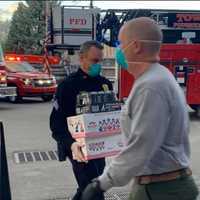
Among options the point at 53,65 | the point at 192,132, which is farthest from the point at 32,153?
the point at 53,65

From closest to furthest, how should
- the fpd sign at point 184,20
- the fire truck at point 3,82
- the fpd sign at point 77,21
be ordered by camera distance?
the fire truck at point 3,82 < the fpd sign at point 184,20 < the fpd sign at point 77,21

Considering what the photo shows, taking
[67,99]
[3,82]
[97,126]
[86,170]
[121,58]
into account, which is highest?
[121,58]

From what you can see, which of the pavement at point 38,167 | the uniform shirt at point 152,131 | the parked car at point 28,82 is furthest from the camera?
the parked car at point 28,82

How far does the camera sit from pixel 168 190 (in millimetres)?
2768

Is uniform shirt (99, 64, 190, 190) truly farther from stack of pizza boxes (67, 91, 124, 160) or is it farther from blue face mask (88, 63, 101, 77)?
blue face mask (88, 63, 101, 77)

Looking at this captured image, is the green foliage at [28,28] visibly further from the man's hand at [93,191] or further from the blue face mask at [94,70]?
the man's hand at [93,191]

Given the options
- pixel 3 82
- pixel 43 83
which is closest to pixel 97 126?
pixel 3 82

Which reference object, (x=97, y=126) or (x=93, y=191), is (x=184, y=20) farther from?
(x=93, y=191)

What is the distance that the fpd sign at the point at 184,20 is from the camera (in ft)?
57.0

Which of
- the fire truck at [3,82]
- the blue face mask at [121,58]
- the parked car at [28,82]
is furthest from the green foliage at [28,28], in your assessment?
the blue face mask at [121,58]

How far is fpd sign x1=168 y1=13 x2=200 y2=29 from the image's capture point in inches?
684

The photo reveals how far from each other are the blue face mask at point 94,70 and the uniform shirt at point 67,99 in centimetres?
4

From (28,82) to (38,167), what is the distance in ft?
37.7

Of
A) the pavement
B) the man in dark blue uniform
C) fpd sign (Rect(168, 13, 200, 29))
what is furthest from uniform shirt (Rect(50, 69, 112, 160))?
fpd sign (Rect(168, 13, 200, 29))
